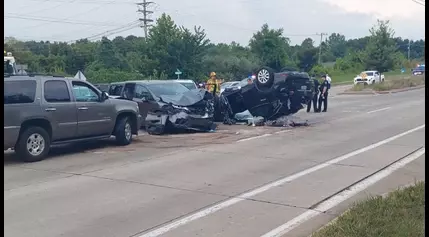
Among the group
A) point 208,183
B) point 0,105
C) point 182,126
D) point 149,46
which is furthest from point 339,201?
point 149,46

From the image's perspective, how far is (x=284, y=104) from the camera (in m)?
19.0

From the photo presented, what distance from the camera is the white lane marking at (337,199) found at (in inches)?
260

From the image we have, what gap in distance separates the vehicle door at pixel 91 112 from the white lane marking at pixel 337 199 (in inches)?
237

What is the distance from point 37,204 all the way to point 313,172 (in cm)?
461

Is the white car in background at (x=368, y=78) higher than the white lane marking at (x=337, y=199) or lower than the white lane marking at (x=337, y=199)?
higher

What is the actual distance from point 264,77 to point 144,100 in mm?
3902

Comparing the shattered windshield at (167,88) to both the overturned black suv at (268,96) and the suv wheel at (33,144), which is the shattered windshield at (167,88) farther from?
the suv wheel at (33,144)

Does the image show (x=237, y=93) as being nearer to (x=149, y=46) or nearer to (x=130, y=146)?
(x=130, y=146)

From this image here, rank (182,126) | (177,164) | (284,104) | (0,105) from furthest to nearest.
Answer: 1. (284,104)
2. (182,126)
3. (177,164)
4. (0,105)

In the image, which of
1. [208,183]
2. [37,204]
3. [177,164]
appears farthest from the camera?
[177,164]

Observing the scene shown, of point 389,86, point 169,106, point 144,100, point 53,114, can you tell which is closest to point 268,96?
point 169,106

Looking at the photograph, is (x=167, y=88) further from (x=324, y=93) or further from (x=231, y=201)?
(x=231, y=201)

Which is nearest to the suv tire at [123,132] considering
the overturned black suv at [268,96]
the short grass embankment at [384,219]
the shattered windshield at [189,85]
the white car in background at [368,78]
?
the shattered windshield at [189,85]

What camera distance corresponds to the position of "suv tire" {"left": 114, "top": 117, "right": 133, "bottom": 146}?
13820 millimetres
